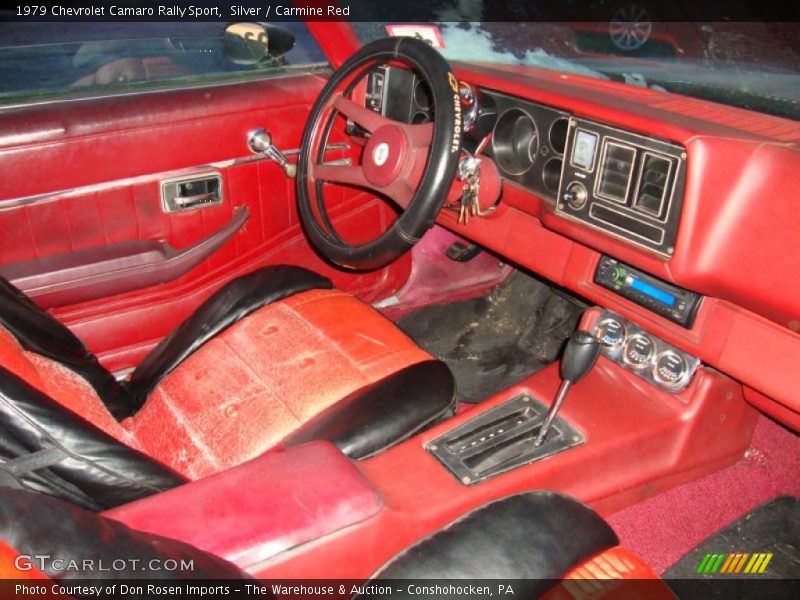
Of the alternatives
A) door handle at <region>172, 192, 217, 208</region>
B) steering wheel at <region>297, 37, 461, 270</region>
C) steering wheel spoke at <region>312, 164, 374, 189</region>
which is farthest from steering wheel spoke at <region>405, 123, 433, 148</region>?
door handle at <region>172, 192, 217, 208</region>

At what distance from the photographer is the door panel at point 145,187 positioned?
1.76m

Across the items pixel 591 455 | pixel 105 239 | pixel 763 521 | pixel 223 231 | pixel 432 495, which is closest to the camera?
pixel 432 495

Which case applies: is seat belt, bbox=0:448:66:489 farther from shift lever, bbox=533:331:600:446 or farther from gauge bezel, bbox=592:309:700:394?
gauge bezel, bbox=592:309:700:394

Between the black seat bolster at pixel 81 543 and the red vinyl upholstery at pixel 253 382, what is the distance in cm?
70

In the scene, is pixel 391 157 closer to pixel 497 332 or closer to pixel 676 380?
pixel 676 380

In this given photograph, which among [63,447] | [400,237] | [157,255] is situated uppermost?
[400,237]

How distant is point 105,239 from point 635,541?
1.50m

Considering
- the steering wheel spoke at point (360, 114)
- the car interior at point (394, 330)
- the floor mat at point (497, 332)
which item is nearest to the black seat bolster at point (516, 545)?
→ the car interior at point (394, 330)

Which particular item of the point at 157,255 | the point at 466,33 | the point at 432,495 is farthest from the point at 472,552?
the point at 466,33

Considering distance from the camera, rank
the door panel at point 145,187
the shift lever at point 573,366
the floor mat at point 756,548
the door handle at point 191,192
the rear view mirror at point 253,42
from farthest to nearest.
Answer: the rear view mirror at point 253,42
the door handle at point 191,192
the door panel at point 145,187
the floor mat at point 756,548
the shift lever at point 573,366

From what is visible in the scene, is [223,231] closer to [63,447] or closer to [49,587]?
[63,447]

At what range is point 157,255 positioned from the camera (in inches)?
77.8

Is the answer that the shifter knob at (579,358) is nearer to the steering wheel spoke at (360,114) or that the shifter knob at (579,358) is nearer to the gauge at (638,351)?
the gauge at (638,351)

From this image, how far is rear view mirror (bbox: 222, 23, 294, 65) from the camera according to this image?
2070 mm
